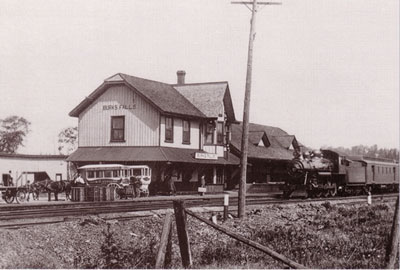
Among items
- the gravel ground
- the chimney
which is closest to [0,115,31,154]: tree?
the chimney

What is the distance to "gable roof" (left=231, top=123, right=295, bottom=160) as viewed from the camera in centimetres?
4284

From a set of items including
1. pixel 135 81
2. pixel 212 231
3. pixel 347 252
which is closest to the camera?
pixel 347 252

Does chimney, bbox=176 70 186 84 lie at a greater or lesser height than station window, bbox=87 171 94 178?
greater

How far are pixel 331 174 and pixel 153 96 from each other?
11.8 m

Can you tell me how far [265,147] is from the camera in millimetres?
46875

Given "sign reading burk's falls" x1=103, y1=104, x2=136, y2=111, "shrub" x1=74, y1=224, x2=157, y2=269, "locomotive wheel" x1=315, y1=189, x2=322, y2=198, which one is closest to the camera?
"shrub" x1=74, y1=224, x2=157, y2=269

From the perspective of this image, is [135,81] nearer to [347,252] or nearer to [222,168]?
[222,168]

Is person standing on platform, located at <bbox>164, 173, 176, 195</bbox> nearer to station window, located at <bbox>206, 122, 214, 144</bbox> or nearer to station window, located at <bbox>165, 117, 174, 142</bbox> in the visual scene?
station window, located at <bbox>165, 117, 174, 142</bbox>

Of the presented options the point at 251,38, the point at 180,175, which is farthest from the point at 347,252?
the point at 180,175

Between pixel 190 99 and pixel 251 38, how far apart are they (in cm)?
2140

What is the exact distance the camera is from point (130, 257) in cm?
1082

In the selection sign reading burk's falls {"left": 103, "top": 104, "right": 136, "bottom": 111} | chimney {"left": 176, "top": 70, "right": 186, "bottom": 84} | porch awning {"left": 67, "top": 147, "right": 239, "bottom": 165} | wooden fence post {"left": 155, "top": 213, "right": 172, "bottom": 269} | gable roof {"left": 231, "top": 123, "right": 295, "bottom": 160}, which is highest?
chimney {"left": 176, "top": 70, "right": 186, "bottom": 84}

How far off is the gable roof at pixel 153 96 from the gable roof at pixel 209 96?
61 cm

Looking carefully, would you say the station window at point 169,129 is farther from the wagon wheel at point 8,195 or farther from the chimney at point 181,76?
the wagon wheel at point 8,195
